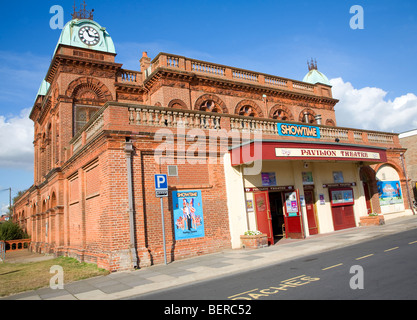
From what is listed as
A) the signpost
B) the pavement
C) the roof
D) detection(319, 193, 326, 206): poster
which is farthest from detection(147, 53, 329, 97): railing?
the pavement

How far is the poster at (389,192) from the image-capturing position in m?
21.8

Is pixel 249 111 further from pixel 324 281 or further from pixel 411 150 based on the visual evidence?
pixel 411 150

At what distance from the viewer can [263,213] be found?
1445 centimetres

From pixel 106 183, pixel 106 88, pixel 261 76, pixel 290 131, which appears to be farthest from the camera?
pixel 261 76

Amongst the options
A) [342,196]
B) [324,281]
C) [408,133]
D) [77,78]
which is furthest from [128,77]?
[408,133]

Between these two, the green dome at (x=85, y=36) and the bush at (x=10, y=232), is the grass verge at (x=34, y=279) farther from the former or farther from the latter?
the bush at (x=10, y=232)

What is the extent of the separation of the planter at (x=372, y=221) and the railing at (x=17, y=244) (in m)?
26.6

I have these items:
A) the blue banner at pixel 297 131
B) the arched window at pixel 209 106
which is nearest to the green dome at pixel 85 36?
the arched window at pixel 209 106

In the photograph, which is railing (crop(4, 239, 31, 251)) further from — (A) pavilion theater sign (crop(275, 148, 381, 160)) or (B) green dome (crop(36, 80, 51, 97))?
(A) pavilion theater sign (crop(275, 148, 381, 160))

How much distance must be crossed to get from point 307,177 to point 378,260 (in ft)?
28.0

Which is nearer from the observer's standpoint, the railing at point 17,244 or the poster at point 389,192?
the poster at point 389,192
